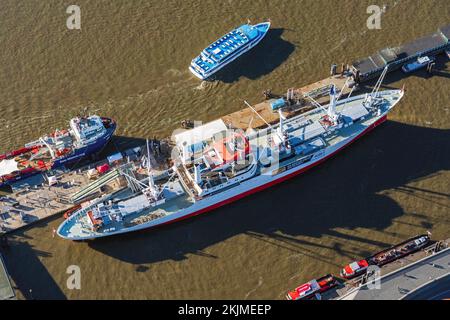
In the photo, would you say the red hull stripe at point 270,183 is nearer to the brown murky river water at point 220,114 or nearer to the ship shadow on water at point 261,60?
the brown murky river water at point 220,114

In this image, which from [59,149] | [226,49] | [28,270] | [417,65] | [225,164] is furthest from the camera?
[226,49]

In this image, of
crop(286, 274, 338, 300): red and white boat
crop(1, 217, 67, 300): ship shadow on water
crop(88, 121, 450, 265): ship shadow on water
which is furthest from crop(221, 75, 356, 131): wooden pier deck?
crop(1, 217, 67, 300): ship shadow on water

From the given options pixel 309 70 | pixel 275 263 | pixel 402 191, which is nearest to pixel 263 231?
pixel 275 263

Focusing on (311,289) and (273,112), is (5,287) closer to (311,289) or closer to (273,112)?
(311,289)

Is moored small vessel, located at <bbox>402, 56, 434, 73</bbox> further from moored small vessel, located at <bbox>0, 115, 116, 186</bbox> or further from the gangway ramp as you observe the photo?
moored small vessel, located at <bbox>0, 115, 116, 186</bbox>

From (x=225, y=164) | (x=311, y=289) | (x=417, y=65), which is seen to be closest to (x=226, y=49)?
(x=225, y=164)
